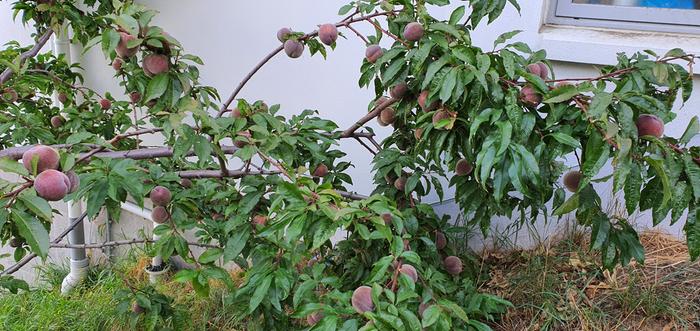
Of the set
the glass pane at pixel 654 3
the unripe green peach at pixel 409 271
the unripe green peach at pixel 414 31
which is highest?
the glass pane at pixel 654 3

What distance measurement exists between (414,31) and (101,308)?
222 centimetres

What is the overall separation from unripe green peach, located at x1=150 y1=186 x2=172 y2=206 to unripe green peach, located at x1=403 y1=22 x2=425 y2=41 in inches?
A: 30.5

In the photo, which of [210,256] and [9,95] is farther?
[9,95]

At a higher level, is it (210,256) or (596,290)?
(210,256)

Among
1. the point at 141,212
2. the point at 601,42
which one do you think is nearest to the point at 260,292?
the point at 601,42

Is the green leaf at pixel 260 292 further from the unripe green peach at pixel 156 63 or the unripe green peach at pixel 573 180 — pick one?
the unripe green peach at pixel 573 180

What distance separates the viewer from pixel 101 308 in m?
2.94

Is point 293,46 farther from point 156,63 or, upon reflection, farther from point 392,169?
point 156,63

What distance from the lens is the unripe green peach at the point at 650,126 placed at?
118cm

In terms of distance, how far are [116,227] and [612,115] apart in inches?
145

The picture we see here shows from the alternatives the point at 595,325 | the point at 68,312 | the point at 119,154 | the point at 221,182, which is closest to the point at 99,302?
the point at 68,312

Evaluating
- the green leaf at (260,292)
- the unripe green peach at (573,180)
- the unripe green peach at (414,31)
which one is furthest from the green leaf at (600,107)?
the green leaf at (260,292)

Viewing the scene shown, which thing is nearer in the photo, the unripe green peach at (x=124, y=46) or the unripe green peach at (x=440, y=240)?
the unripe green peach at (x=124, y=46)

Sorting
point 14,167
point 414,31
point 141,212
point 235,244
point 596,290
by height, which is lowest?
point 141,212
